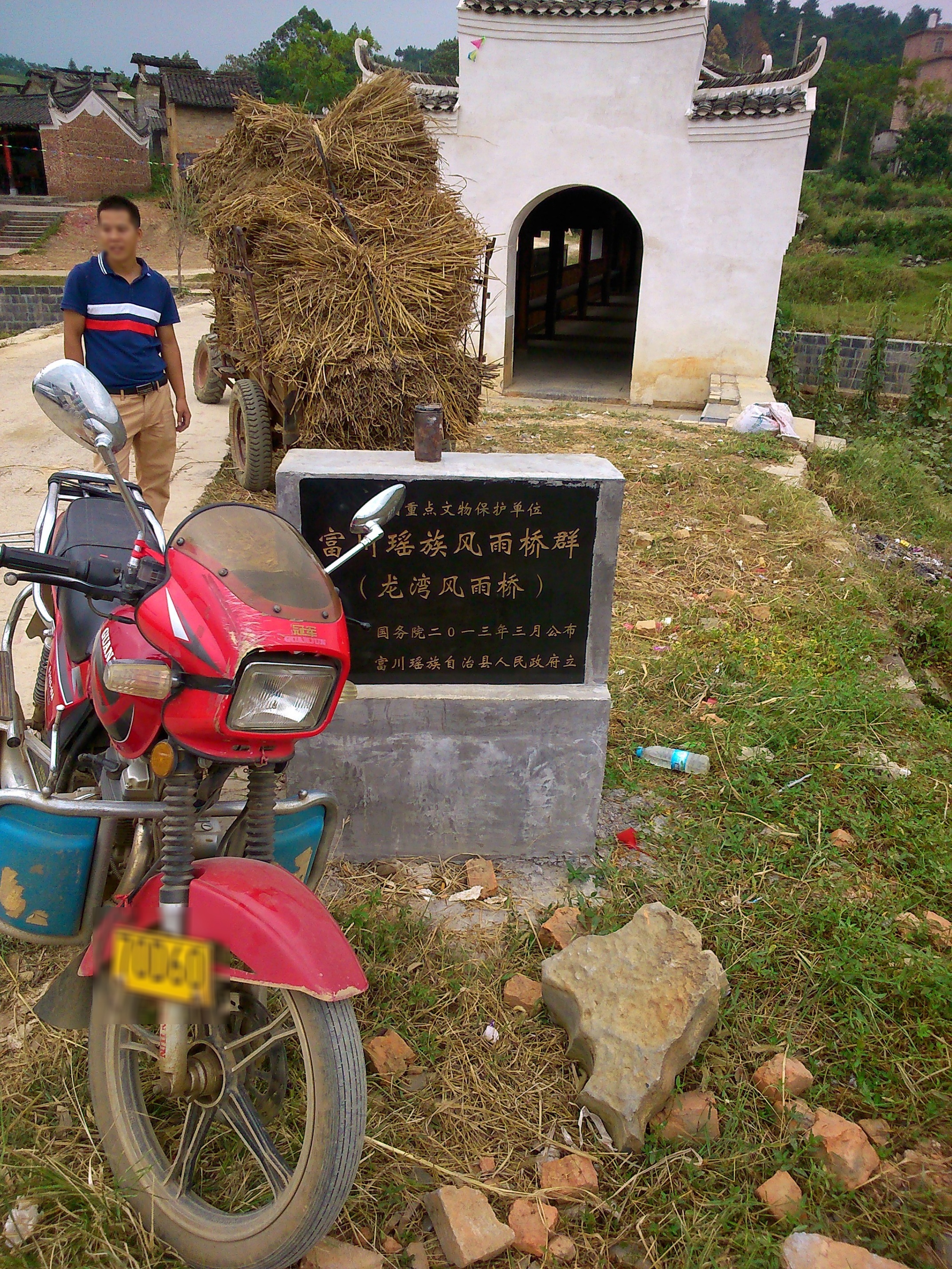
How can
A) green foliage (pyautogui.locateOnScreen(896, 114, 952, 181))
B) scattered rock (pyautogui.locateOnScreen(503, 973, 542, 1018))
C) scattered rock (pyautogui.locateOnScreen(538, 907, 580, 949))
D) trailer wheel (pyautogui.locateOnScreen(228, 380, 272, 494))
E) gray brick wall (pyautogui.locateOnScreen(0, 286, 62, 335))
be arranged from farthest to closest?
green foliage (pyautogui.locateOnScreen(896, 114, 952, 181)) → gray brick wall (pyautogui.locateOnScreen(0, 286, 62, 335)) → trailer wheel (pyautogui.locateOnScreen(228, 380, 272, 494)) → scattered rock (pyautogui.locateOnScreen(538, 907, 580, 949)) → scattered rock (pyautogui.locateOnScreen(503, 973, 542, 1018))

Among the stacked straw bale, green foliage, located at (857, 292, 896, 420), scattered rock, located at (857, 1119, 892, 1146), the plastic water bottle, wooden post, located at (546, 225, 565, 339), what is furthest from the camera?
wooden post, located at (546, 225, 565, 339)

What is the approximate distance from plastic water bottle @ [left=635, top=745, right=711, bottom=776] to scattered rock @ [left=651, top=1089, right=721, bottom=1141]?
1293mm

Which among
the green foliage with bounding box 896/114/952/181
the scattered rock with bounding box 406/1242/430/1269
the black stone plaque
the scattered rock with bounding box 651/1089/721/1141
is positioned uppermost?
the green foliage with bounding box 896/114/952/181

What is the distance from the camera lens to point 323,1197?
148cm

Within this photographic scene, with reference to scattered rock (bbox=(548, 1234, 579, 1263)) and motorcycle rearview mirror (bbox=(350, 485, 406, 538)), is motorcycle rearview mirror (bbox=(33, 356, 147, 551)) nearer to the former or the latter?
motorcycle rearview mirror (bbox=(350, 485, 406, 538))

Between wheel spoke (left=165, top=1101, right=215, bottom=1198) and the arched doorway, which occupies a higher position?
the arched doorway

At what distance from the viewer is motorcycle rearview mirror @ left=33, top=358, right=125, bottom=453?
1462mm

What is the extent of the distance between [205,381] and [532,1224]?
7648 mm

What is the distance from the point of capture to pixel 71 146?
100ft

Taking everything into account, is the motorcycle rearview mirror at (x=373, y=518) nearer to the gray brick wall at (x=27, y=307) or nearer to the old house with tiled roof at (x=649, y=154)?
the old house with tiled roof at (x=649, y=154)

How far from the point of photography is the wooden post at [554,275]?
13961 millimetres

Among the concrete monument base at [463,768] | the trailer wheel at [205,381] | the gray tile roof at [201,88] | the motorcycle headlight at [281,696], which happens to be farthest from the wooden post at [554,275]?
the gray tile roof at [201,88]

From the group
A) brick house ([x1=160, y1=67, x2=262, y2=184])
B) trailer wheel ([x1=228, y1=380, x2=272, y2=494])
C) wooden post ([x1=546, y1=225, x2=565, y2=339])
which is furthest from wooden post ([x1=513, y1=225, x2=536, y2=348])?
brick house ([x1=160, y1=67, x2=262, y2=184])

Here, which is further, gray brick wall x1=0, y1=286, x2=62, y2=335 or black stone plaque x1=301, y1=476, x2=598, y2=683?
gray brick wall x1=0, y1=286, x2=62, y2=335
